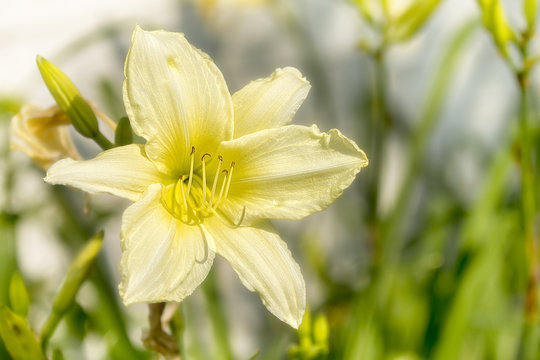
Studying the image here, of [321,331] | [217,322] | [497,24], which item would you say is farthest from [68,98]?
[217,322]

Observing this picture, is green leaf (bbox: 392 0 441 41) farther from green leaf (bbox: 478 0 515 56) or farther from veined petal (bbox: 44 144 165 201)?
veined petal (bbox: 44 144 165 201)

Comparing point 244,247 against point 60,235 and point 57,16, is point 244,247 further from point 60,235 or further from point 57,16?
point 57,16

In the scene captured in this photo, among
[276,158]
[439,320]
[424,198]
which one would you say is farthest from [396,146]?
[276,158]

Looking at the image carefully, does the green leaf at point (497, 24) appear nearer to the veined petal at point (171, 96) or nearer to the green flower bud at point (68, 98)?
the veined petal at point (171, 96)

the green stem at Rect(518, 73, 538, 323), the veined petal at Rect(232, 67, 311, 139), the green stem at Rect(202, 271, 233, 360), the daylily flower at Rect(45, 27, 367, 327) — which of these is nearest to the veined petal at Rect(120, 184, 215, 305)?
the daylily flower at Rect(45, 27, 367, 327)

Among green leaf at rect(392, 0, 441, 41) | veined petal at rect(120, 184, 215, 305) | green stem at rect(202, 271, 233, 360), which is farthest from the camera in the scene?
green stem at rect(202, 271, 233, 360)

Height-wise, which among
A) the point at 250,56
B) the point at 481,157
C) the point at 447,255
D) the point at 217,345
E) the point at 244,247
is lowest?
the point at 447,255
